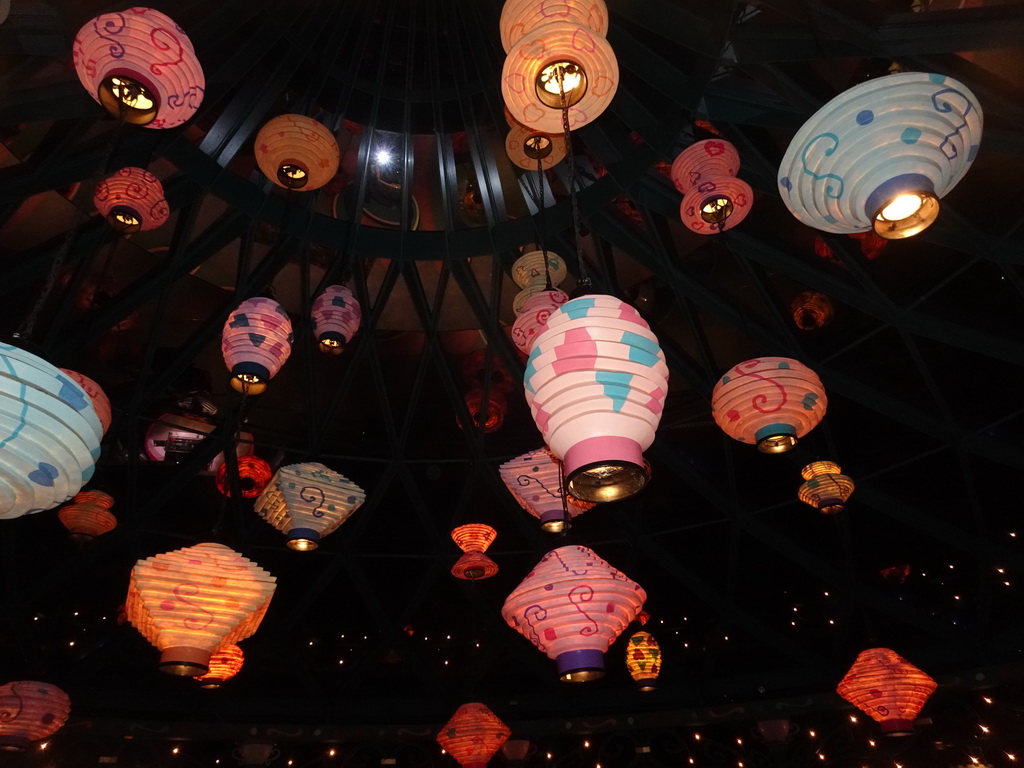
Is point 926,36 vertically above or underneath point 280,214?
underneath

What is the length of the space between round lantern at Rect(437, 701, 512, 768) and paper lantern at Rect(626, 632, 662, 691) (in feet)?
8.19

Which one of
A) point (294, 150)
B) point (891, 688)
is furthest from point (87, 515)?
point (891, 688)

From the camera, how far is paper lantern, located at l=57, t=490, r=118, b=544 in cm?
993

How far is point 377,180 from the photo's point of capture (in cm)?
1055

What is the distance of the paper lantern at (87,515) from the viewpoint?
9.93 metres

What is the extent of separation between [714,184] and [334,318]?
16.4ft

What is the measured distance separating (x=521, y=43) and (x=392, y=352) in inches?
365

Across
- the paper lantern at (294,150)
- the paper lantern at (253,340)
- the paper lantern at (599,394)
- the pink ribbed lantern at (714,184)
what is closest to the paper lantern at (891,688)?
the pink ribbed lantern at (714,184)

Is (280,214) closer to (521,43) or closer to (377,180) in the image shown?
(377,180)

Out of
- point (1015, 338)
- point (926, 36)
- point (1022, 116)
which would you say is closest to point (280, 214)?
point (926, 36)

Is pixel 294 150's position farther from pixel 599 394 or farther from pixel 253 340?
pixel 599 394

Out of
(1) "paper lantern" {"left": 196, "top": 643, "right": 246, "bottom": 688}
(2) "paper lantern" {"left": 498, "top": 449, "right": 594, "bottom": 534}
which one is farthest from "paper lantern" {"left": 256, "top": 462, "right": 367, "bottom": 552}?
(1) "paper lantern" {"left": 196, "top": 643, "right": 246, "bottom": 688}

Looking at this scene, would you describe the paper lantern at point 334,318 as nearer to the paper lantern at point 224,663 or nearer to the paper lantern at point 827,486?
the paper lantern at point 224,663

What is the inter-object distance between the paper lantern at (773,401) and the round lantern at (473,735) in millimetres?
7667
